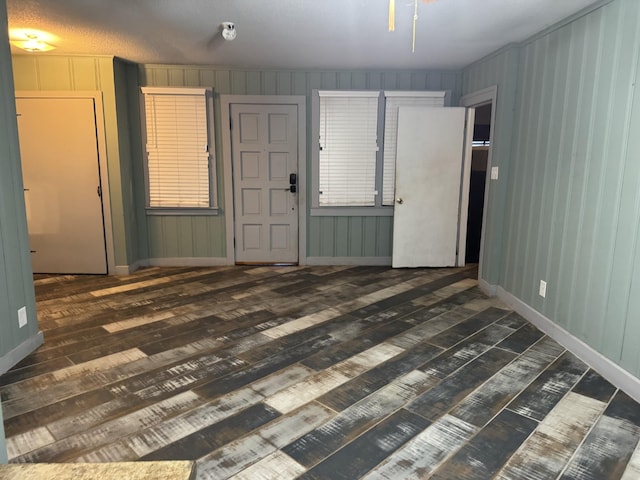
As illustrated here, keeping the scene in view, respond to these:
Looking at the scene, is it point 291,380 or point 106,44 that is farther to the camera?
point 106,44

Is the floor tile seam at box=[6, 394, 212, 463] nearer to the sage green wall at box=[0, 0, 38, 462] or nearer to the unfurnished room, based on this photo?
the unfurnished room

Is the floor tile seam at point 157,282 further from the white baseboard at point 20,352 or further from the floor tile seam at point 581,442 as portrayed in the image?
the floor tile seam at point 581,442

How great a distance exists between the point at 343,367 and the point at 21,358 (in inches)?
85.5

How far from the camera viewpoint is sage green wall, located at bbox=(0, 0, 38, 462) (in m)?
2.74

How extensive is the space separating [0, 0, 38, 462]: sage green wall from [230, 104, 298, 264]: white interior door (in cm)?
257

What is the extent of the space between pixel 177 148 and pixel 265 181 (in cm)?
113

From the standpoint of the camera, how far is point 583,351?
2875mm

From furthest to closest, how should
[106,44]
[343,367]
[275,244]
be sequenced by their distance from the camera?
[275,244]
[106,44]
[343,367]

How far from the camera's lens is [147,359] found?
2867 millimetres

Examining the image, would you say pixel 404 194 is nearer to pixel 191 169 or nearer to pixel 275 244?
pixel 275 244

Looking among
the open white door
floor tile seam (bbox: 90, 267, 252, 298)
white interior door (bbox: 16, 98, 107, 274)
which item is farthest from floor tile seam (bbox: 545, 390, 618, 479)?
white interior door (bbox: 16, 98, 107, 274)

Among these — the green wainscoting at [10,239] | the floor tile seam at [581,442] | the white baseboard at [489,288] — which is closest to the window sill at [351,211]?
the white baseboard at [489,288]

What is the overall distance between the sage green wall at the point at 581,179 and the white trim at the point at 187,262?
11.2 ft

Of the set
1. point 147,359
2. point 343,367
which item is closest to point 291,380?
point 343,367
